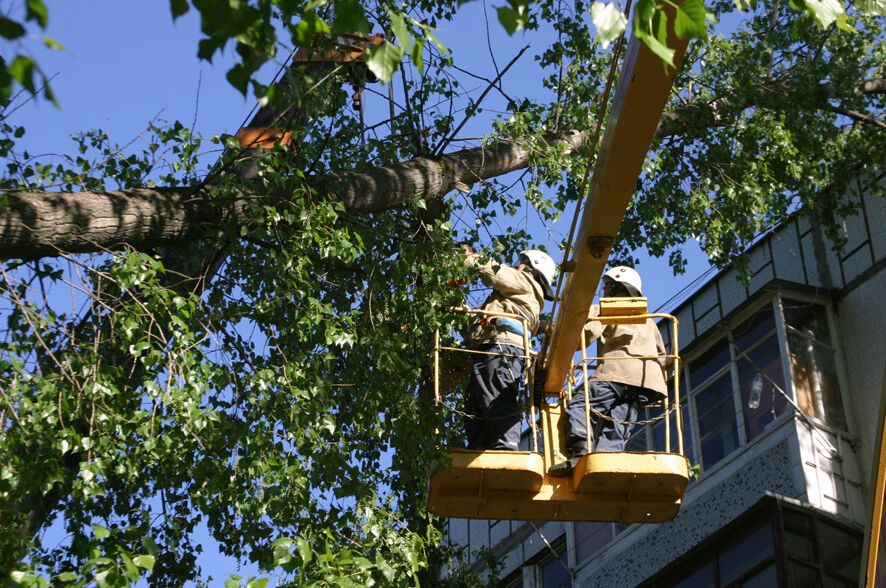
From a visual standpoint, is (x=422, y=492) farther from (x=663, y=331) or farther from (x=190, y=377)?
(x=663, y=331)

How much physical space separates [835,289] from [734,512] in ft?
11.1

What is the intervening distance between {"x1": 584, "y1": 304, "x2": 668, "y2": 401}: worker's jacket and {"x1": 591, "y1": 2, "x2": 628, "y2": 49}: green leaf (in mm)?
5157

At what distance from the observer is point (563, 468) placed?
410 inches

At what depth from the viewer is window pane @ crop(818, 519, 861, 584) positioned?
15.1 metres

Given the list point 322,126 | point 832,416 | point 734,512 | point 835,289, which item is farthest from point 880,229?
point 322,126

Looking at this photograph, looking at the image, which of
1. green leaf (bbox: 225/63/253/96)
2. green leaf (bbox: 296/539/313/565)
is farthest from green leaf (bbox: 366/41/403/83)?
green leaf (bbox: 296/539/313/565)

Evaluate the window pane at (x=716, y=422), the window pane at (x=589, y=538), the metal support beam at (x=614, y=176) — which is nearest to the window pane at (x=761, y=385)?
the window pane at (x=716, y=422)

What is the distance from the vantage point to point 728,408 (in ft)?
57.4

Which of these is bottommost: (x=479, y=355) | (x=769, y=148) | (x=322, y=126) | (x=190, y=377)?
(x=190, y=377)

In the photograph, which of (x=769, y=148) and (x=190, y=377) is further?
(x=769, y=148)

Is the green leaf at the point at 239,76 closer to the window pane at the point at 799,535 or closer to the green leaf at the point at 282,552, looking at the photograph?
the green leaf at the point at 282,552

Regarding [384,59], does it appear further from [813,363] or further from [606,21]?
[813,363]

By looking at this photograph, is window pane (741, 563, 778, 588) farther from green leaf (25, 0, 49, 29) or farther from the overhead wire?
green leaf (25, 0, 49, 29)

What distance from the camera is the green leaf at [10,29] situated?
4.94m
